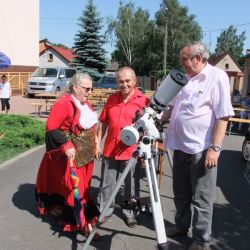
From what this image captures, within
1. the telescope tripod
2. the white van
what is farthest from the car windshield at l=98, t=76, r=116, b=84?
the telescope tripod

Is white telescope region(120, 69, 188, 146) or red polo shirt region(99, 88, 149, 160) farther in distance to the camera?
red polo shirt region(99, 88, 149, 160)

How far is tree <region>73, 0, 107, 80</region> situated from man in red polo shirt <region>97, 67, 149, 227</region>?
29.5 m

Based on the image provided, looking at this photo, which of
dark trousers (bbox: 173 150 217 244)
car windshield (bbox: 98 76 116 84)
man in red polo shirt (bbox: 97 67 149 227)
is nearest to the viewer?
dark trousers (bbox: 173 150 217 244)

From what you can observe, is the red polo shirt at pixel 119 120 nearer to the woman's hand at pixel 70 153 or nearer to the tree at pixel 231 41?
the woman's hand at pixel 70 153

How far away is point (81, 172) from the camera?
3846mm

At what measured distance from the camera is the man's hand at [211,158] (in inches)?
124

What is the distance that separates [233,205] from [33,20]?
25.9 metres

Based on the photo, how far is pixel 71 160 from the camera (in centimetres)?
357

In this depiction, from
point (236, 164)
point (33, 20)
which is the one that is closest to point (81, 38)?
point (33, 20)

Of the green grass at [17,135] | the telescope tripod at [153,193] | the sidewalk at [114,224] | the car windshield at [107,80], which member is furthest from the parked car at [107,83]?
the telescope tripod at [153,193]

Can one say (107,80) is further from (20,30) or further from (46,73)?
(20,30)

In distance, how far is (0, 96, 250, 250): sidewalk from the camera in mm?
3684

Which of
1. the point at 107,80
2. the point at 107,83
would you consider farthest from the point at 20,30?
the point at 107,83

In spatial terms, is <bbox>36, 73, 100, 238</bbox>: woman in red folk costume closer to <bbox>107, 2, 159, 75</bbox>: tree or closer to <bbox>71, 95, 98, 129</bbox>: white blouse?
<bbox>71, 95, 98, 129</bbox>: white blouse
